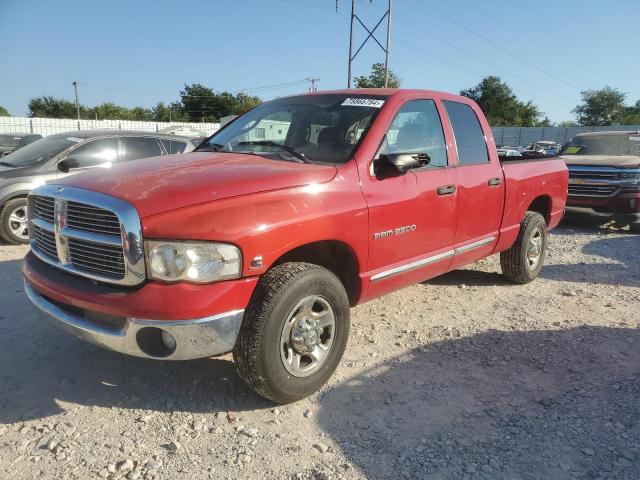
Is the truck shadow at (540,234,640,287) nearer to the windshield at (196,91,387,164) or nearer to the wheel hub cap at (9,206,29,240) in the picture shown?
the windshield at (196,91,387,164)

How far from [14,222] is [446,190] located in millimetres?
6078

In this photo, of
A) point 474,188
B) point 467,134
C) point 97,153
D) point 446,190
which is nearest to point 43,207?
A: point 446,190

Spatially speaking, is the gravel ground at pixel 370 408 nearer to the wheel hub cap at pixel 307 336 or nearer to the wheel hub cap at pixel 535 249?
the wheel hub cap at pixel 307 336

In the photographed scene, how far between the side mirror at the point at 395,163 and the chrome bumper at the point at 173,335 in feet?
4.59

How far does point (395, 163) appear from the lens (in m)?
3.24

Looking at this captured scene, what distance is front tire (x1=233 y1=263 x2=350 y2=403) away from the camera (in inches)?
106

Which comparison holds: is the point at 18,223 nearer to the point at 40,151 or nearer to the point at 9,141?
the point at 40,151

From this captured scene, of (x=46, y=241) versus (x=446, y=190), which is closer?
(x=46, y=241)

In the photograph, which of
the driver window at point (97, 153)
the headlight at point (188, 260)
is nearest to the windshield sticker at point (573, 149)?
the driver window at point (97, 153)

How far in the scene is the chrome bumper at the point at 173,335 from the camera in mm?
2504

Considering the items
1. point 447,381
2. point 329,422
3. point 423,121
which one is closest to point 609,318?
point 447,381

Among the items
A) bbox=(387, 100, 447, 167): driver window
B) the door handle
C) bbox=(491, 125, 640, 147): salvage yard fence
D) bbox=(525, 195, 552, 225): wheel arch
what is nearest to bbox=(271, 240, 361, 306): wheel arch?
bbox=(387, 100, 447, 167): driver window

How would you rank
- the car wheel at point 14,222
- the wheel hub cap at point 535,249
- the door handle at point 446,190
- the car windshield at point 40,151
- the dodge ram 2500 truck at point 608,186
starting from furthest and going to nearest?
the dodge ram 2500 truck at point 608,186
the car windshield at point 40,151
the car wheel at point 14,222
the wheel hub cap at point 535,249
the door handle at point 446,190

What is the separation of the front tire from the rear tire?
2837 mm
